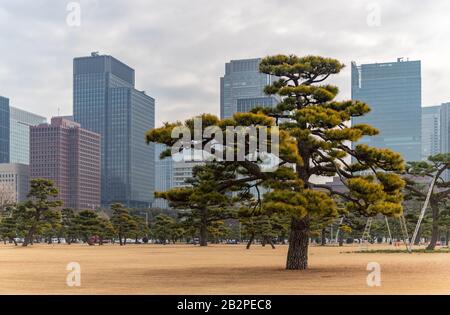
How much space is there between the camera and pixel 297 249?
2005 centimetres

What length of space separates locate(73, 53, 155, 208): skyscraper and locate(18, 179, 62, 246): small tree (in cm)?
10733

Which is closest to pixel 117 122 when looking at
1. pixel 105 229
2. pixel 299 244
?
pixel 105 229

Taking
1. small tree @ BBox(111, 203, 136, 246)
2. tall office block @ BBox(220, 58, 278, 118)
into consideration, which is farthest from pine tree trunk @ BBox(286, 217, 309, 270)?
tall office block @ BBox(220, 58, 278, 118)

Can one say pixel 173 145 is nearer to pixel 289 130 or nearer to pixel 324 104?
pixel 289 130

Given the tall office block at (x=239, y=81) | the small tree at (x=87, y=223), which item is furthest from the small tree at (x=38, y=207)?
the tall office block at (x=239, y=81)

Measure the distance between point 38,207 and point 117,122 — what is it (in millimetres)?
122814

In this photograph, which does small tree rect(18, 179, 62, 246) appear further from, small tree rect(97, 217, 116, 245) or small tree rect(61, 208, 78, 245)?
small tree rect(61, 208, 78, 245)

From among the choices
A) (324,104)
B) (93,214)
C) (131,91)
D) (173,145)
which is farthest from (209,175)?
(131,91)

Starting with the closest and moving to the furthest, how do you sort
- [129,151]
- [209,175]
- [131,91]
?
[209,175] → [131,91] → [129,151]

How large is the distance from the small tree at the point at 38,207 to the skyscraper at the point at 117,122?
107 metres

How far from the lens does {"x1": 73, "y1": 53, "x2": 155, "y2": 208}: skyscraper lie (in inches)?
6599

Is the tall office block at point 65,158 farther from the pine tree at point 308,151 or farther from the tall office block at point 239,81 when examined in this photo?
the pine tree at point 308,151
